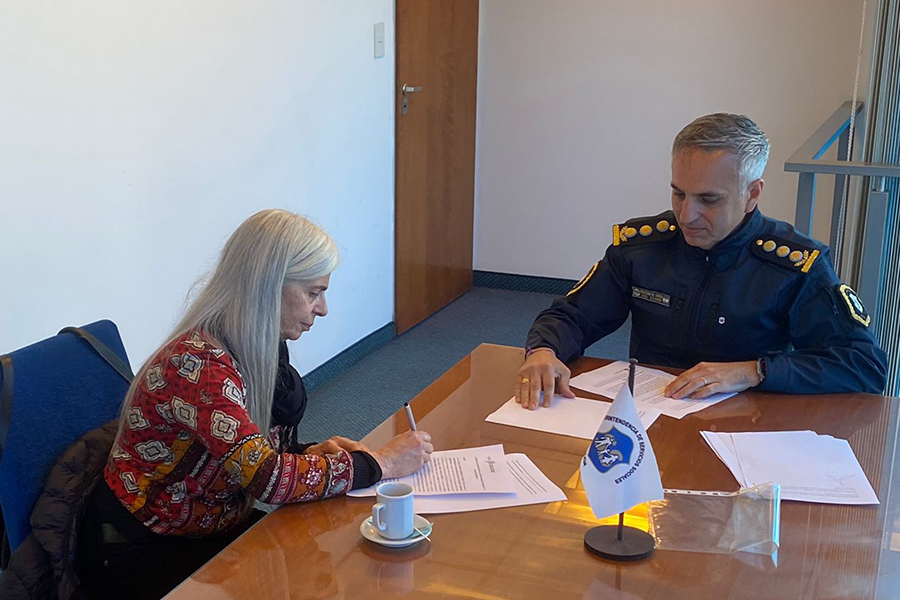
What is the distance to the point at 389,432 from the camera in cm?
171

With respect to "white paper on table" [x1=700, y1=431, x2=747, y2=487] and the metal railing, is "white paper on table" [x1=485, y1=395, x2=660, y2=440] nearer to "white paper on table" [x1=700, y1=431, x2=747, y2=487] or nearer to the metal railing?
"white paper on table" [x1=700, y1=431, x2=747, y2=487]

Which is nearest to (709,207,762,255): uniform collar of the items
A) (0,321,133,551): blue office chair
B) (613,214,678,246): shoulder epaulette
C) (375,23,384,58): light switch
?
(613,214,678,246): shoulder epaulette

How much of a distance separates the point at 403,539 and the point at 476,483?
0.71ft

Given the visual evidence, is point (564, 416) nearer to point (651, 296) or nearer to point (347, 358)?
point (651, 296)

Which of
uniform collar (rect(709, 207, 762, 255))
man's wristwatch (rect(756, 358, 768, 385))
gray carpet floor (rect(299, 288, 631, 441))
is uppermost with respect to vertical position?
uniform collar (rect(709, 207, 762, 255))

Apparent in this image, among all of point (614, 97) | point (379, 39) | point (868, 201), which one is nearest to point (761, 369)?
point (868, 201)

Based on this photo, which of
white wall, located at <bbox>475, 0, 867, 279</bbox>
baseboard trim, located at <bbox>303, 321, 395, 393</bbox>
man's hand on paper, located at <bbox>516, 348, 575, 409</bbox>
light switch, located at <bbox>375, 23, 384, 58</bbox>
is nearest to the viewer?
man's hand on paper, located at <bbox>516, 348, 575, 409</bbox>

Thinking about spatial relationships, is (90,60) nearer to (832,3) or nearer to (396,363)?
(396,363)

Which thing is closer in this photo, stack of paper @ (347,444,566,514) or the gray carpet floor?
stack of paper @ (347,444,566,514)

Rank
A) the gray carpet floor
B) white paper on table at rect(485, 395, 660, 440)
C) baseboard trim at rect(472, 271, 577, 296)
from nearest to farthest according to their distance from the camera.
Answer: white paper on table at rect(485, 395, 660, 440), the gray carpet floor, baseboard trim at rect(472, 271, 577, 296)

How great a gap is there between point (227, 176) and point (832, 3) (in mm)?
2919

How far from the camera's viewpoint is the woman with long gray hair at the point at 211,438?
1478 millimetres

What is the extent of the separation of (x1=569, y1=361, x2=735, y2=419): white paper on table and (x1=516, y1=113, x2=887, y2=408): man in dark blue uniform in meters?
0.03

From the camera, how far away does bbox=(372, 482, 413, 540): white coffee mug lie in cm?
131
